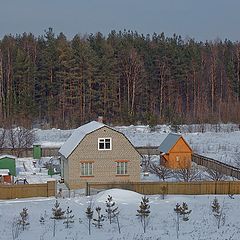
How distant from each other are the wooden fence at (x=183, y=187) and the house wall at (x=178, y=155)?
12.0m

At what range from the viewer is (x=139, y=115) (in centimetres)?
6925

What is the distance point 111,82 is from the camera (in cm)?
7050

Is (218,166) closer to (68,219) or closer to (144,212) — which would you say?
(144,212)

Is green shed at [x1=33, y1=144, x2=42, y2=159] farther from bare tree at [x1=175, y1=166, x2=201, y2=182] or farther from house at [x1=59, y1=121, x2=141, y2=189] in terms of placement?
bare tree at [x1=175, y1=166, x2=201, y2=182]

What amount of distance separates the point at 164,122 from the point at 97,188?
136 feet

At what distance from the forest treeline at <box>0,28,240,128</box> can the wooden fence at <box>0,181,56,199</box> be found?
34.7 metres

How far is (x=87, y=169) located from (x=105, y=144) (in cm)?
200

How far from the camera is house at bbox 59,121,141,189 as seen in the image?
107 feet

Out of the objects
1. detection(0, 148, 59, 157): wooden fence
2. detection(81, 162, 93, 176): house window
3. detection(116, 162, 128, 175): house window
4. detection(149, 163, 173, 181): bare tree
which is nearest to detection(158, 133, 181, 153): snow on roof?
detection(149, 163, 173, 181): bare tree

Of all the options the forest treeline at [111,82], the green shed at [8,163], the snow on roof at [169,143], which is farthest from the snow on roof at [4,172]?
the forest treeline at [111,82]

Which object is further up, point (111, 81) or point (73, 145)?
point (111, 81)

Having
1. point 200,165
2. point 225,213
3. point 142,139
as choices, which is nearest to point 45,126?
point 142,139

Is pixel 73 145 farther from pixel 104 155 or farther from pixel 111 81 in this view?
pixel 111 81

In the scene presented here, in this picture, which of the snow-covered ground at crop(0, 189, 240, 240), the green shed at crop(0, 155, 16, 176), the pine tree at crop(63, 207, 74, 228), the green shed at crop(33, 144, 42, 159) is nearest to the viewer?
the snow-covered ground at crop(0, 189, 240, 240)
